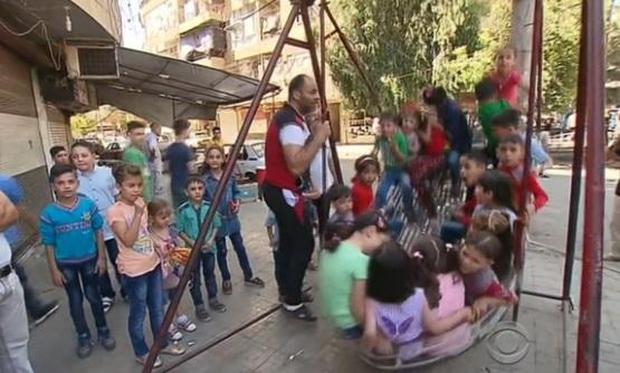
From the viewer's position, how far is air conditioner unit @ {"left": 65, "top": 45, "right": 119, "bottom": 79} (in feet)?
20.4

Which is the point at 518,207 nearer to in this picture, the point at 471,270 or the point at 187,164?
the point at 471,270

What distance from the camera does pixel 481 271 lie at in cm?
253

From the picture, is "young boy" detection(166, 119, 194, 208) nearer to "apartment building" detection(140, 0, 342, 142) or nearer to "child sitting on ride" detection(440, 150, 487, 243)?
"child sitting on ride" detection(440, 150, 487, 243)

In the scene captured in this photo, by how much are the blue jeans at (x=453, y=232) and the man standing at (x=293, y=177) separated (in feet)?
3.43

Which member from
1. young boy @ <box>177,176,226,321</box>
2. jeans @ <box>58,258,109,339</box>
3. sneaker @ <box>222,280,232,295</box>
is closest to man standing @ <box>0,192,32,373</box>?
jeans @ <box>58,258,109,339</box>

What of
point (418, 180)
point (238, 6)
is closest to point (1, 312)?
point (418, 180)

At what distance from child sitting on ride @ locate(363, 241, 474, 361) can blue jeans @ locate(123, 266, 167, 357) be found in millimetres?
1286

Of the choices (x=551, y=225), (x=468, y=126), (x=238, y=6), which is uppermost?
(x=238, y=6)

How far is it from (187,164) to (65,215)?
2.00 metres

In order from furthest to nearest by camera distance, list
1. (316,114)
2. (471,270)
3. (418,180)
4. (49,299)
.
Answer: (418,180) < (49,299) < (316,114) < (471,270)

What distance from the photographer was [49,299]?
407cm

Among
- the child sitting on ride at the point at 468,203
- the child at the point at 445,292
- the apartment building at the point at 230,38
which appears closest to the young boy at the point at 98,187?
the child at the point at 445,292

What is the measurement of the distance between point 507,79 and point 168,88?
30.8 feet

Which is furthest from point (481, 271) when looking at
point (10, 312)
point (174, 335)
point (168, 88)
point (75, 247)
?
point (168, 88)
